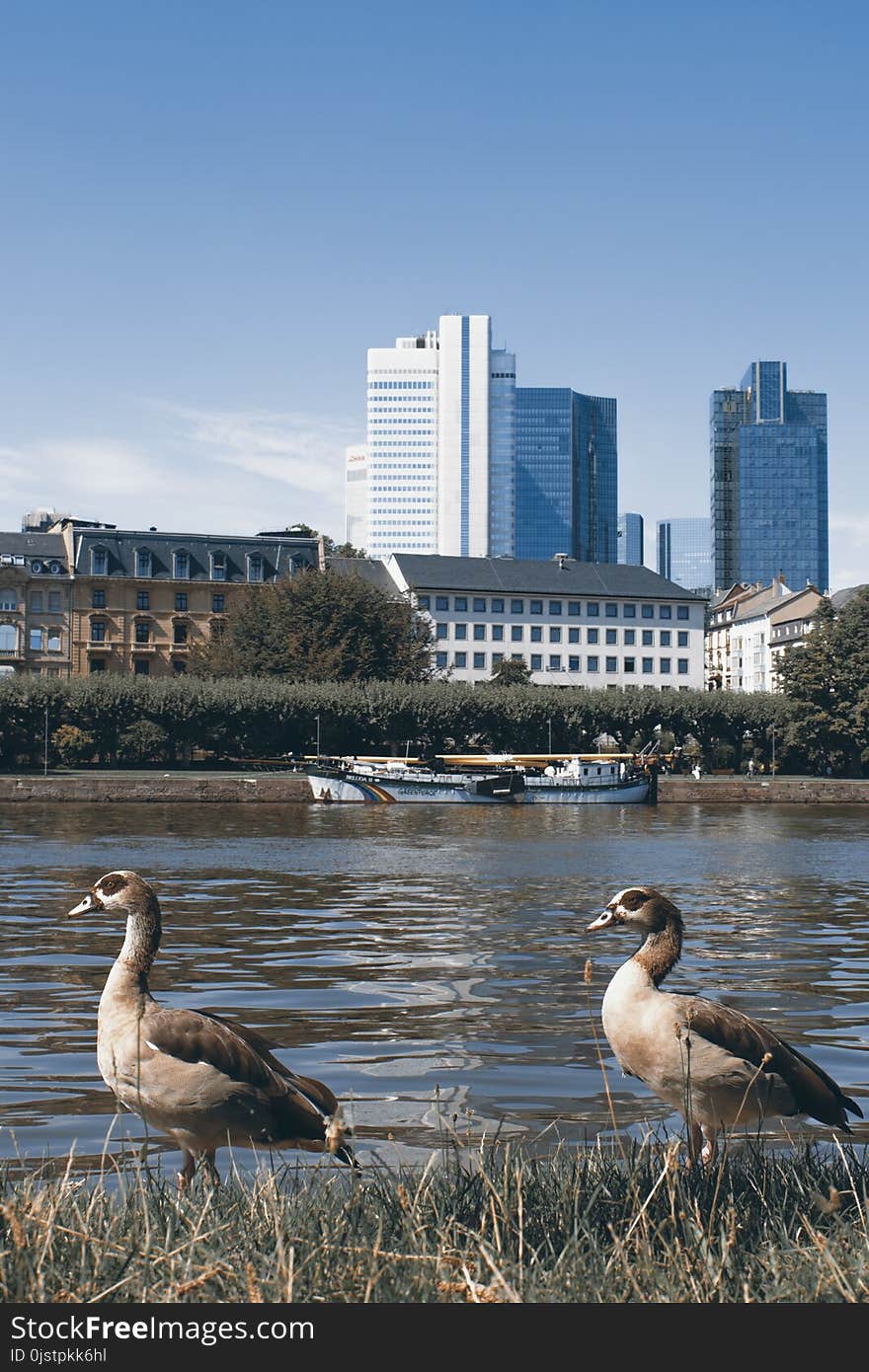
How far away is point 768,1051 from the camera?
6961 millimetres

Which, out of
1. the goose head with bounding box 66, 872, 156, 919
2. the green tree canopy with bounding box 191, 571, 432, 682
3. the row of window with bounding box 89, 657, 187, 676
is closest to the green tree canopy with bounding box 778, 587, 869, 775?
the green tree canopy with bounding box 191, 571, 432, 682

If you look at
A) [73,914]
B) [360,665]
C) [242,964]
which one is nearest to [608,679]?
[360,665]

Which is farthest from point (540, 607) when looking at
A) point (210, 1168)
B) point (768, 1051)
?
point (210, 1168)

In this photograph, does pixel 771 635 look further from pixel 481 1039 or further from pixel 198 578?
pixel 481 1039

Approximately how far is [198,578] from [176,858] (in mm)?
96156

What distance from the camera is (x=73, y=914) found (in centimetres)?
736

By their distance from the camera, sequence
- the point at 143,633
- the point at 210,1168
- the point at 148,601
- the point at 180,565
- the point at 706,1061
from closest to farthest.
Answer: the point at 210,1168 → the point at 706,1061 → the point at 143,633 → the point at 148,601 → the point at 180,565

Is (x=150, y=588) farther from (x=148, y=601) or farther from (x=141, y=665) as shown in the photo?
(x=141, y=665)

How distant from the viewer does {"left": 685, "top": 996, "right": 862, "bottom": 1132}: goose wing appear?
6.95 m

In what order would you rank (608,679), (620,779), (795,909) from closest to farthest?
(795,909)
(620,779)
(608,679)

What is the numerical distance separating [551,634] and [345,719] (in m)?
59.4

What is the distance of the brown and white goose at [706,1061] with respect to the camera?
689 centimetres

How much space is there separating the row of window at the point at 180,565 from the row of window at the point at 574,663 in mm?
22405

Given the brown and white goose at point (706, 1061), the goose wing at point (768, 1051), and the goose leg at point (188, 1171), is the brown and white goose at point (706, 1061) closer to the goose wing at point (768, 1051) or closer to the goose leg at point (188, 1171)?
the goose wing at point (768, 1051)
